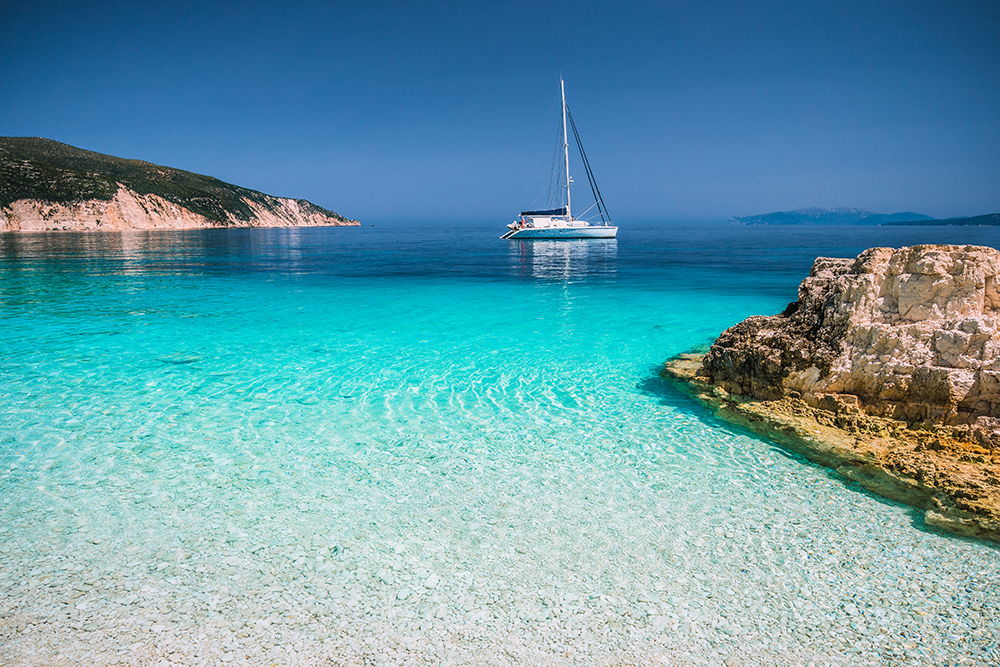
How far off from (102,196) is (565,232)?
68.2 meters

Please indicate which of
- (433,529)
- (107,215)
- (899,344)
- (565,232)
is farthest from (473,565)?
(107,215)

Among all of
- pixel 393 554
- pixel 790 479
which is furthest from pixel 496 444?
pixel 790 479

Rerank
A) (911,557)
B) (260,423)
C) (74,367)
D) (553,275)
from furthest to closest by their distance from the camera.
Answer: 1. (553,275)
2. (74,367)
3. (260,423)
4. (911,557)

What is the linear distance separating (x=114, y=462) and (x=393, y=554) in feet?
10.4

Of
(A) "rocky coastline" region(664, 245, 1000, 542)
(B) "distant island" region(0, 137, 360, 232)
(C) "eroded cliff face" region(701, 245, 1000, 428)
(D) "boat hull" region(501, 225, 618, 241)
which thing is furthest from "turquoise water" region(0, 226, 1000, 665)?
(B) "distant island" region(0, 137, 360, 232)

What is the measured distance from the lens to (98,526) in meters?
3.73

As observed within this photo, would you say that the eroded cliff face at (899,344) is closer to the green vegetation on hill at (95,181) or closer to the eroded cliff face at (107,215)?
the eroded cliff face at (107,215)

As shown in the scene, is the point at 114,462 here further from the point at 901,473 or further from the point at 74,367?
the point at 901,473

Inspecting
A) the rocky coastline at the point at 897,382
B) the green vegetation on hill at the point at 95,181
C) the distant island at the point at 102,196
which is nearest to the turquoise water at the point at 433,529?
the rocky coastline at the point at 897,382

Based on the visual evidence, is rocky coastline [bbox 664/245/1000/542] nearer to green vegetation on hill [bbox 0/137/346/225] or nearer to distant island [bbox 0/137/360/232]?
distant island [bbox 0/137/360/232]

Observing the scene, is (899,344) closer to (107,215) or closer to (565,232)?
(565,232)

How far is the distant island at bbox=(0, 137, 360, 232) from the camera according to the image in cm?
6531

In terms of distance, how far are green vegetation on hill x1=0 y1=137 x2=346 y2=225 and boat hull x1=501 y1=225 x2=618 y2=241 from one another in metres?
63.7

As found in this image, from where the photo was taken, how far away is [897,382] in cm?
520
